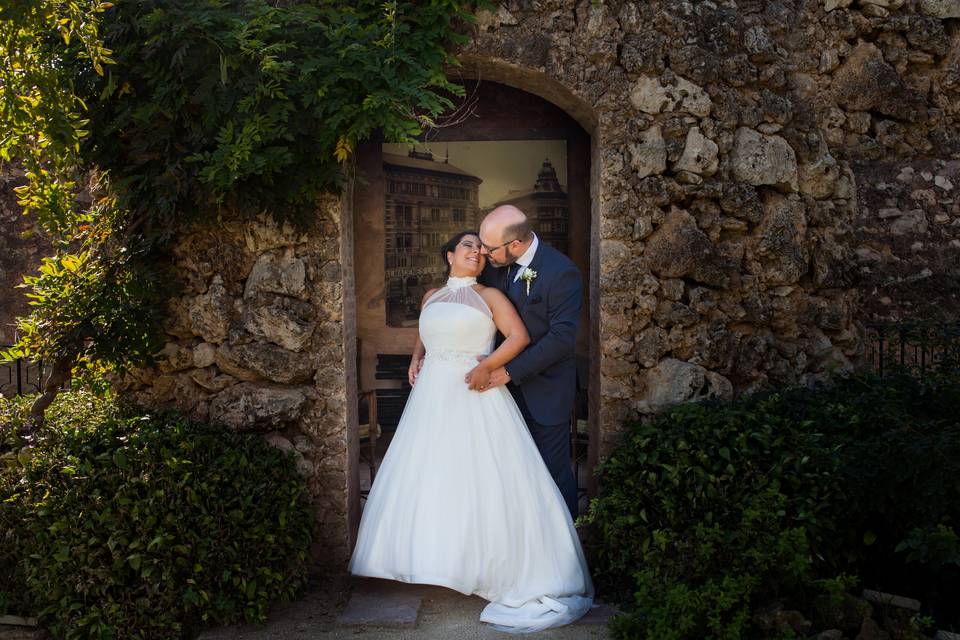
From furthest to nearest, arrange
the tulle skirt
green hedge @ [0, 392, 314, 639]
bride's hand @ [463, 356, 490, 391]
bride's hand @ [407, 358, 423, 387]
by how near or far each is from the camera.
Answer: bride's hand @ [407, 358, 423, 387] < bride's hand @ [463, 356, 490, 391] < the tulle skirt < green hedge @ [0, 392, 314, 639]

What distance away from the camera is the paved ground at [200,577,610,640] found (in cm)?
445

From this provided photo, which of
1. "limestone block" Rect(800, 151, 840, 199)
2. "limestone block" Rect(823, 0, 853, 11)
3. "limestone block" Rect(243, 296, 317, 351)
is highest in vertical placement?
"limestone block" Rect(823, 0, 853, 11)

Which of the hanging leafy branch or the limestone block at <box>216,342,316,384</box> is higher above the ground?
the hanging leafy branch

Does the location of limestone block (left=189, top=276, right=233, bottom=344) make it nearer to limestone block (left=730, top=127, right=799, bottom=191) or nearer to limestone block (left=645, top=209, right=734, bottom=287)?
limestone block (left=645, top=209, right=734, bottom=287)

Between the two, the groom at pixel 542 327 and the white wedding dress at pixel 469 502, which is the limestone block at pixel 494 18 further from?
the white wedding dress at pixel 469 502

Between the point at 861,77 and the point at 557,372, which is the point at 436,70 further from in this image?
the point at 861,77

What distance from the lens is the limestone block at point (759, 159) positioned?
16.9 feet

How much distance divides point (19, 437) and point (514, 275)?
10.1 feet

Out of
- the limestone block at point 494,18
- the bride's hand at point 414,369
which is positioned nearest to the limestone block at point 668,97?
the limestone block at point 494,18

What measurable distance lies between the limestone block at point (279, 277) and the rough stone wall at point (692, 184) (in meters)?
1.67

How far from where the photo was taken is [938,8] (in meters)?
5.56

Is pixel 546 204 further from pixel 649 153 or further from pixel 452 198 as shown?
pixel 649 153

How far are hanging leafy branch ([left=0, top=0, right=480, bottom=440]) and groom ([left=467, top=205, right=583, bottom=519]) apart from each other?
918mm

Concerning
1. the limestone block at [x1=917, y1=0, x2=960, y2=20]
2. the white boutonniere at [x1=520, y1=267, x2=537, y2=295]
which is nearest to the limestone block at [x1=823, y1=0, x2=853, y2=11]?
the limestone block at [x1=917, y1=0, x2=960, y2=20]
